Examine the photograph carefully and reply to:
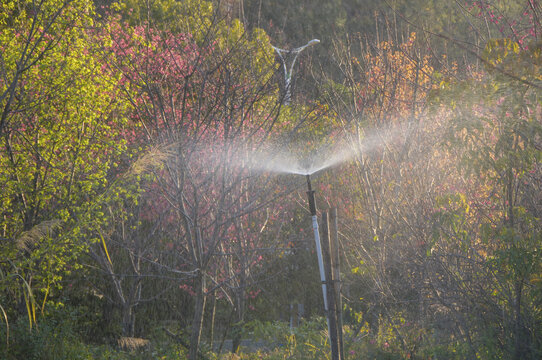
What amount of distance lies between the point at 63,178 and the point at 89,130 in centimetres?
83

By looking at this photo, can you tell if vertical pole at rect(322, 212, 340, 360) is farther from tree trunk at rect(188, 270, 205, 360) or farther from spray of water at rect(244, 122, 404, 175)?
tree trunk at rect(188, 270, 205, 360)

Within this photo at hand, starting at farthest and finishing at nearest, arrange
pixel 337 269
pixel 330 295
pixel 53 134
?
pixel 53 134, pixel 337 269, pixel 330 295

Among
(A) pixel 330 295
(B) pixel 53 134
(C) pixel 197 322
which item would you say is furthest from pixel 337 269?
(B) pixel 53 134

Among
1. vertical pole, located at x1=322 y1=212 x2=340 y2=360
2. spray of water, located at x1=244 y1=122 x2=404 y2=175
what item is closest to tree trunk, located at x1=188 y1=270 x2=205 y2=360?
vertical pole, located at x1=322 y1=212 x2=340 y2=360

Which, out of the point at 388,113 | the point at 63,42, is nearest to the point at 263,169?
the point at 388,113

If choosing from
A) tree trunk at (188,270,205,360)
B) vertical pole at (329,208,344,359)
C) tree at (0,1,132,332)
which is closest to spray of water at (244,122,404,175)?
vertical pole at (329,208,344,359)

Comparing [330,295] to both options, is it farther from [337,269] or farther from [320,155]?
[320,155]

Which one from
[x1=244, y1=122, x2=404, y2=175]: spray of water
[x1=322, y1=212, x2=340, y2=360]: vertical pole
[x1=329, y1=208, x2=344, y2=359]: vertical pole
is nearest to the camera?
[x1=322, y1=212, x2=340, y2=360]: vertical pole

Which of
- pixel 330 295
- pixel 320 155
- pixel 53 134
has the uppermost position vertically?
pixel 320 155

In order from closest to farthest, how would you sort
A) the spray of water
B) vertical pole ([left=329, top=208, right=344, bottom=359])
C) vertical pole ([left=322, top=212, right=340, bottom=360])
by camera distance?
vertical pole ([left=322, top=212, right=340, bottom=360])
vertical pole ([left=329, top=208, right=344, bottom=359])
the spray of water

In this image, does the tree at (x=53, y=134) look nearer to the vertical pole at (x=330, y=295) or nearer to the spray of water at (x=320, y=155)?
the spray of water at (x=320, y=155)

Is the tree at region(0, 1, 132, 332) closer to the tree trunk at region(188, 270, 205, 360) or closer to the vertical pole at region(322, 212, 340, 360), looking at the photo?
the tree trunk at region(188, 270, 205, 360)

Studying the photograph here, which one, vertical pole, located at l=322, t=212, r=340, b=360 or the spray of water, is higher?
the spray of water

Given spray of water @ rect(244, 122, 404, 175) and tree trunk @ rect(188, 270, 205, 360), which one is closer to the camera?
tree trunk @ rect(188, 270, 205, 360)
